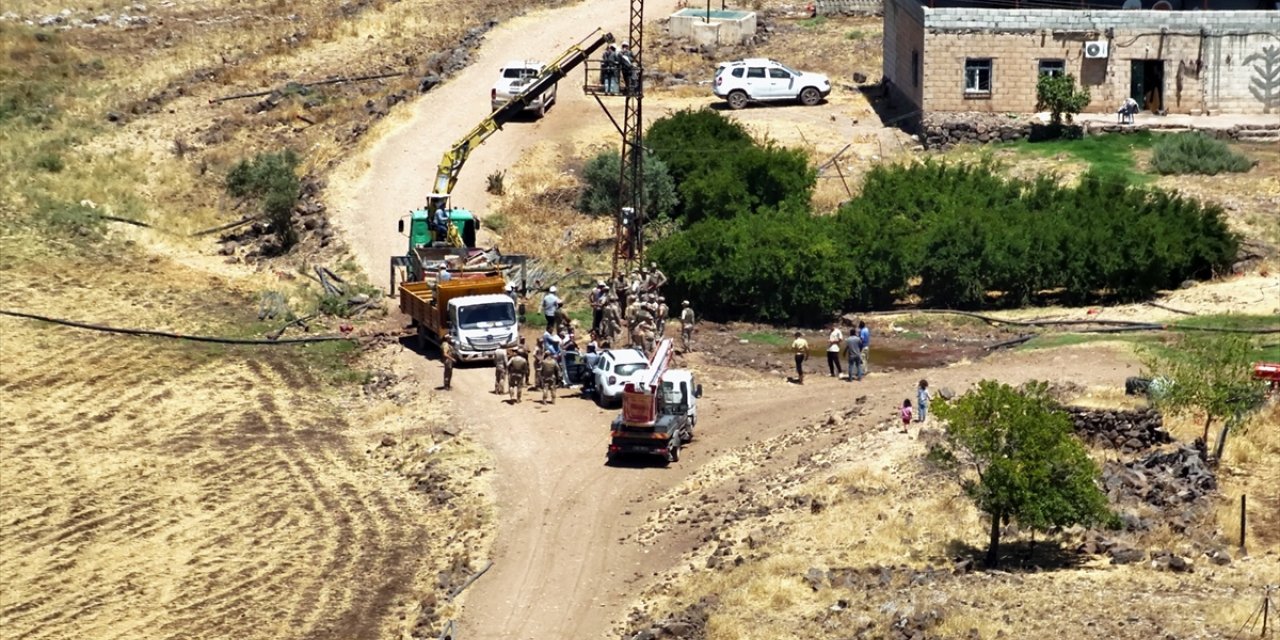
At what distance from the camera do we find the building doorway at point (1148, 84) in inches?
2625

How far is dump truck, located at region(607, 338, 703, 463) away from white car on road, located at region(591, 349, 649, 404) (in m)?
1.70

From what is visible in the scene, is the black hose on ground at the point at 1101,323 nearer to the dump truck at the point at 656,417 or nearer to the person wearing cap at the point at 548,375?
the person wearing cap at the point at 548,375

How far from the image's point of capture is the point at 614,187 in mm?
62094

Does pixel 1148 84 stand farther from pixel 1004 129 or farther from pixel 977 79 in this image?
pixel 977 79

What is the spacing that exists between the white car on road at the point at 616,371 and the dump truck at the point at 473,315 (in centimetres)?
334

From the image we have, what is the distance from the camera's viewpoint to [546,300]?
51.9m

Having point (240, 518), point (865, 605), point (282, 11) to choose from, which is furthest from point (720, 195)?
point (282, 11)

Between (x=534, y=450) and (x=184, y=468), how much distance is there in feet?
24.5

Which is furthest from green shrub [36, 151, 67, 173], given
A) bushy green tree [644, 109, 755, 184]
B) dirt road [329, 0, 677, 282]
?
bushy green tree [644, 109, 755, 184]

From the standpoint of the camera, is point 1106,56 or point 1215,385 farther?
point 1106,56

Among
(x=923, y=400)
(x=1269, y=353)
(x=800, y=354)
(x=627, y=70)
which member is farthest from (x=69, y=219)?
(x=1269, y=353)

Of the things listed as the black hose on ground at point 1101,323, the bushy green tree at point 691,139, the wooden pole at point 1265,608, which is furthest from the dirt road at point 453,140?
the wooden pole at point 1265,608

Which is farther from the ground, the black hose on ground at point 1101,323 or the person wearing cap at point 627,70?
the person wearing cap at point 627,70

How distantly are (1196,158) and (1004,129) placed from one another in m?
6.01
